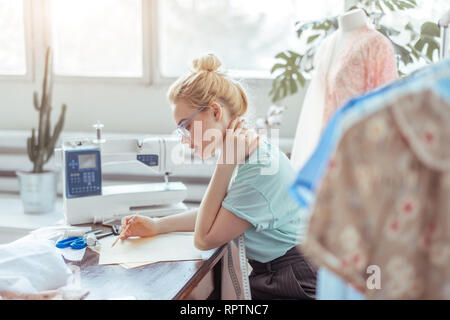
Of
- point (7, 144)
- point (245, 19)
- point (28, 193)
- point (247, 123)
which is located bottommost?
point (28, 193)

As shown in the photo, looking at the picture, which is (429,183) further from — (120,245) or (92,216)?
(92,216)

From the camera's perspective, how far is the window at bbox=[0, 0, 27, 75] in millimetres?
2996

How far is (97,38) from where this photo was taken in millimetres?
2938

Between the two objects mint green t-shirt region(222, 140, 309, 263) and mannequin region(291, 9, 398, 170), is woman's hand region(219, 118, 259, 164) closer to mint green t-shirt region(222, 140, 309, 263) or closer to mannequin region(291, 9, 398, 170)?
mint green t-shirt region(222, 140, 309, 263)

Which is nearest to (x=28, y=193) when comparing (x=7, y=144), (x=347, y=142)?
(x=7, y=144)

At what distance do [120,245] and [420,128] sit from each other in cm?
103

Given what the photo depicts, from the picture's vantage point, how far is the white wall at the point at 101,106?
2859 mm

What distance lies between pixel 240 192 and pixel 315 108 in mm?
740

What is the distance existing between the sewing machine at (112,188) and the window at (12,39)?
1.67 meters

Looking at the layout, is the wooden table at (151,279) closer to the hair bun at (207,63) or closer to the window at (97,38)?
the hair bun at (207,63)

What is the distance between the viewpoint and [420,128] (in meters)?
0.59

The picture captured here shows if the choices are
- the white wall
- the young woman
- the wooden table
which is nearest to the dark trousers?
the young woman

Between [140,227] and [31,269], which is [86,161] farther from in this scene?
[31,269]

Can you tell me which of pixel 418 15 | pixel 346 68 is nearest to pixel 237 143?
pixel 346 68
